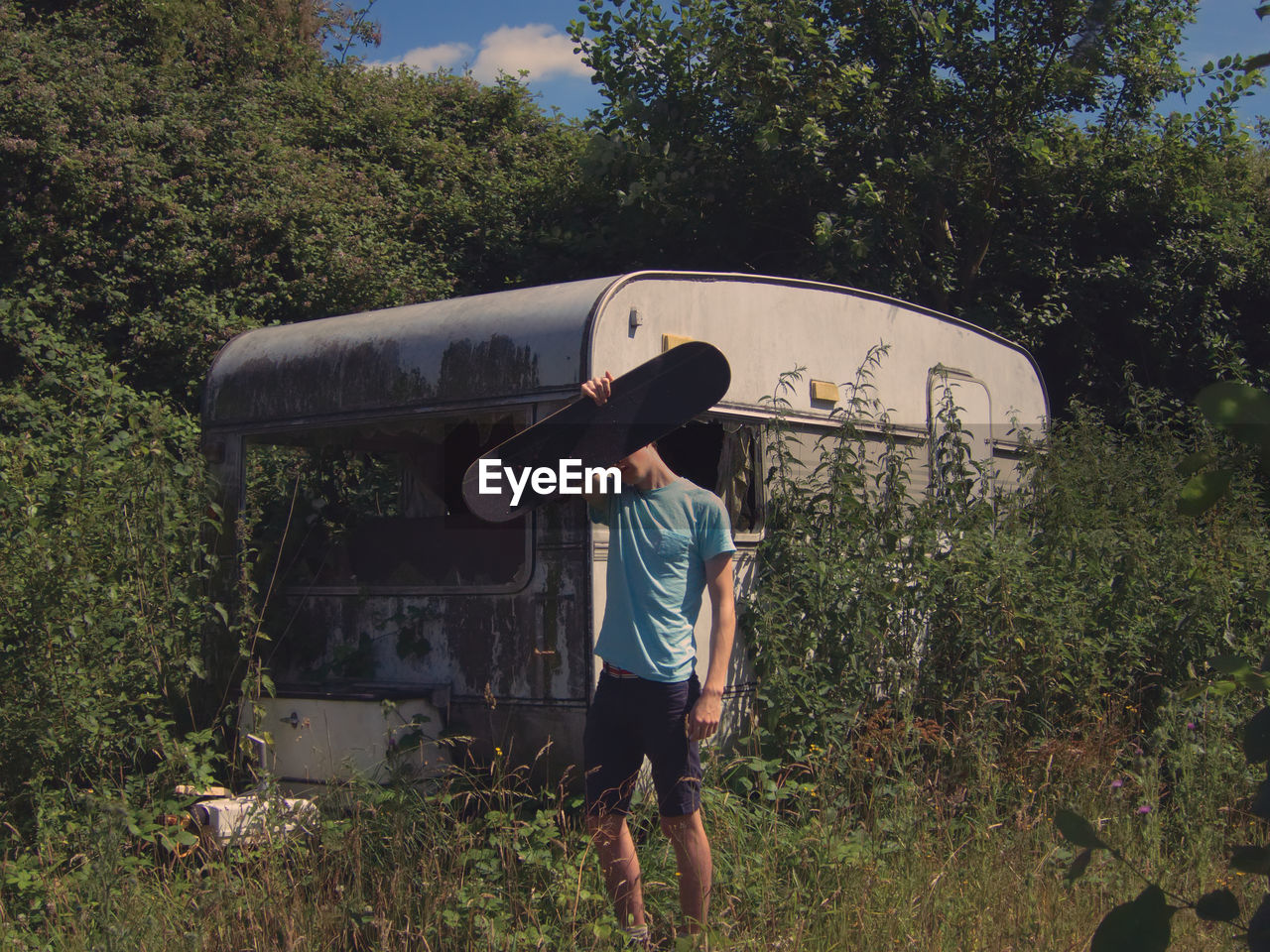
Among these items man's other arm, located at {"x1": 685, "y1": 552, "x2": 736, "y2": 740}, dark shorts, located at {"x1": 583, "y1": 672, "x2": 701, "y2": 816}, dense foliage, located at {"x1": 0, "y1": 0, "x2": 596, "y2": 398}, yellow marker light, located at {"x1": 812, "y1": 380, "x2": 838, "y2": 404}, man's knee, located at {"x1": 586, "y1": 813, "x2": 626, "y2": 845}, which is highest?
dense foliage, located at {"x1": 0, "y1": 0, "x2": 596, "y2": 398}

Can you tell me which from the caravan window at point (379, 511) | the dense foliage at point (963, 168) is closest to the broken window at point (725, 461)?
the caravan window at point (379, 511)

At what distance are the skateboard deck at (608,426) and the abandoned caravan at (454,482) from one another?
43 cm

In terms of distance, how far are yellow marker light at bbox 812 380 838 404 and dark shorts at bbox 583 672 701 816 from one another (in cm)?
240

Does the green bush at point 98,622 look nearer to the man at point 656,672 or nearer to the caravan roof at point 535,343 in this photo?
the caravan roof at point 535,343

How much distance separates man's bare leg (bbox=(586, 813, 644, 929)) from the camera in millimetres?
3416

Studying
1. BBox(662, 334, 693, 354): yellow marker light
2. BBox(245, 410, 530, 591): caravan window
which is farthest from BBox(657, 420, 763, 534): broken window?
BBox(245, 410, 530, 591): caravan window

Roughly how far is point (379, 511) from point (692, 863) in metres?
3.30

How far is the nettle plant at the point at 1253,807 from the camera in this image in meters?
1.31

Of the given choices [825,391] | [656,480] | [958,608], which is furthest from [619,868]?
[825,391]

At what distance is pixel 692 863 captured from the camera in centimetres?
343

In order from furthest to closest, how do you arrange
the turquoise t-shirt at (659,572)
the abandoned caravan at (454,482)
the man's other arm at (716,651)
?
the abandoned caravan at (454,482) < the turquoise t-shirt at (659,572) < the man's other arm at (716,651)

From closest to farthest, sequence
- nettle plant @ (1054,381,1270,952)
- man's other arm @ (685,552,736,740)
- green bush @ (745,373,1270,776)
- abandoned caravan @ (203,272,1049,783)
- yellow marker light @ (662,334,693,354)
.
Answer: nettle plant @ (1054,381,1270,952)
man's other arm @ (685,552,736,740)
abandoned caravan @ (203,272,1049,783)
yellow marker light @ (662,334,693,354)
green bush @ (745,373,1270,776)

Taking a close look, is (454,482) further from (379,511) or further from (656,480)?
(656,480)

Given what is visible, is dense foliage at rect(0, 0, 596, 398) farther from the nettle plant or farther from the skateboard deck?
the nettle plant
